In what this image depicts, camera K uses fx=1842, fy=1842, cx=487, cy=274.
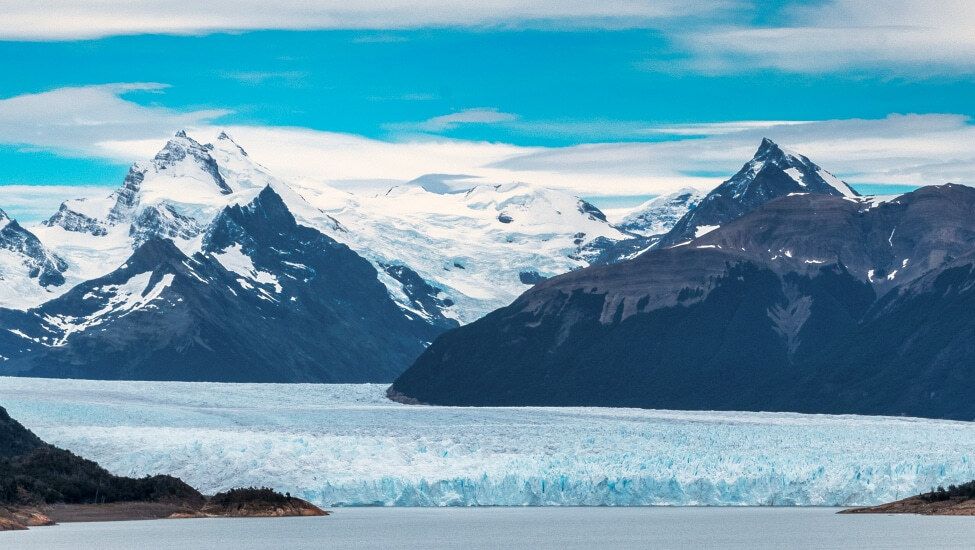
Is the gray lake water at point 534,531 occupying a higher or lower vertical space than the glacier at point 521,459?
lower

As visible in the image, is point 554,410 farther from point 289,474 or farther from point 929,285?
point 929,285

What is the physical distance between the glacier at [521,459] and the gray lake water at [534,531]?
1064mm

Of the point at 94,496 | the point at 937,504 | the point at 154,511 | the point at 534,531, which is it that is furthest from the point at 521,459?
the point at 94,496

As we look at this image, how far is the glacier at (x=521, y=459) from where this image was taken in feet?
269

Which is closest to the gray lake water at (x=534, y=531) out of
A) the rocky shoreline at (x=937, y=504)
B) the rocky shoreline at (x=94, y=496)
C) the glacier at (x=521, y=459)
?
the rocky shoreline at (x=94, y=496)

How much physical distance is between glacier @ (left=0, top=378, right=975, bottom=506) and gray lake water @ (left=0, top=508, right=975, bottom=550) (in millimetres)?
1064

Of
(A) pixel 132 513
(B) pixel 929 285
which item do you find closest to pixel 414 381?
(B) pixel 929 285

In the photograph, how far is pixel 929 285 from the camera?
188 metres

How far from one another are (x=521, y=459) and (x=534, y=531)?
14.8m

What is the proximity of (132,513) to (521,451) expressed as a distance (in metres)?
19.6

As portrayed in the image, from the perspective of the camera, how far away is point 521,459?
85000mm

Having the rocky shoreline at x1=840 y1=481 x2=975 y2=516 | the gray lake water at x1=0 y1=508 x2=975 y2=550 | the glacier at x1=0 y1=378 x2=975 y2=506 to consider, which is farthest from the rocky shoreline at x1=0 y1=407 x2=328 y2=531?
the rocky shoreline at x1=840 y1=481 x2=975 y2=516

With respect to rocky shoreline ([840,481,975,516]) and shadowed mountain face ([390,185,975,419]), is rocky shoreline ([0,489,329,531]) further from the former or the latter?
shadowed mountain face ([390,185,975,419])

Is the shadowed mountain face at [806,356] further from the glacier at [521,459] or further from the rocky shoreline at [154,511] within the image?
the rocky shoreline at [154,511]
